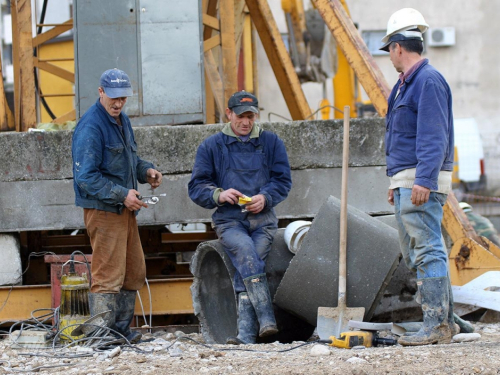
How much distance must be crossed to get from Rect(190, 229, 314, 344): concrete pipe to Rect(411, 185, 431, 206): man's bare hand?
141 centimetres

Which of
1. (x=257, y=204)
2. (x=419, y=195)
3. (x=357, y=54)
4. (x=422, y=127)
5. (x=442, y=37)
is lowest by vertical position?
(x=257, y=204)

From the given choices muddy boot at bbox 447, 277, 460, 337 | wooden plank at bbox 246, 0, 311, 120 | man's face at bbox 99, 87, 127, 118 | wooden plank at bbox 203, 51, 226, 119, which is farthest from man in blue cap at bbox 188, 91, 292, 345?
wooden plank at bbox 246, 0, 311, 120

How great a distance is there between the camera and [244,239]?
5711 millimetres

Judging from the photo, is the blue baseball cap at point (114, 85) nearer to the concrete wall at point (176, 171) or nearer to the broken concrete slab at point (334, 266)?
the concrete wall at point (176, 171)

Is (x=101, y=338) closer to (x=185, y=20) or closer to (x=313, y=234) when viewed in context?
(x=313, y=234)

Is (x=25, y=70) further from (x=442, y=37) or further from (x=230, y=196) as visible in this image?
(x=442, y=37)

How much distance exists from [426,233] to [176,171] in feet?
8.88

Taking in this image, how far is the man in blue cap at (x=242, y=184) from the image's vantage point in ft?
18.7

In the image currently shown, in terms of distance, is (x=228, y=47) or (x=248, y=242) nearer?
(x=248, y=242)

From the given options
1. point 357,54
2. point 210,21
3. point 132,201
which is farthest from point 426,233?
point 210,21

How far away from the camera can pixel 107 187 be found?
5.56 m

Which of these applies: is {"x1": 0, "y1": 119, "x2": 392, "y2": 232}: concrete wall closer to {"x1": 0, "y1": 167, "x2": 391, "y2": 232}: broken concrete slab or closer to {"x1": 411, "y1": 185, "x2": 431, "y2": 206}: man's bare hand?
{"x1": 0, "y1": 167, "x2": 391, "y2": 232}: broken concrete slab

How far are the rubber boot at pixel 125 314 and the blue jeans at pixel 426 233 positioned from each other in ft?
7.08

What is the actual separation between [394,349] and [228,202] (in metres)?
1.72
